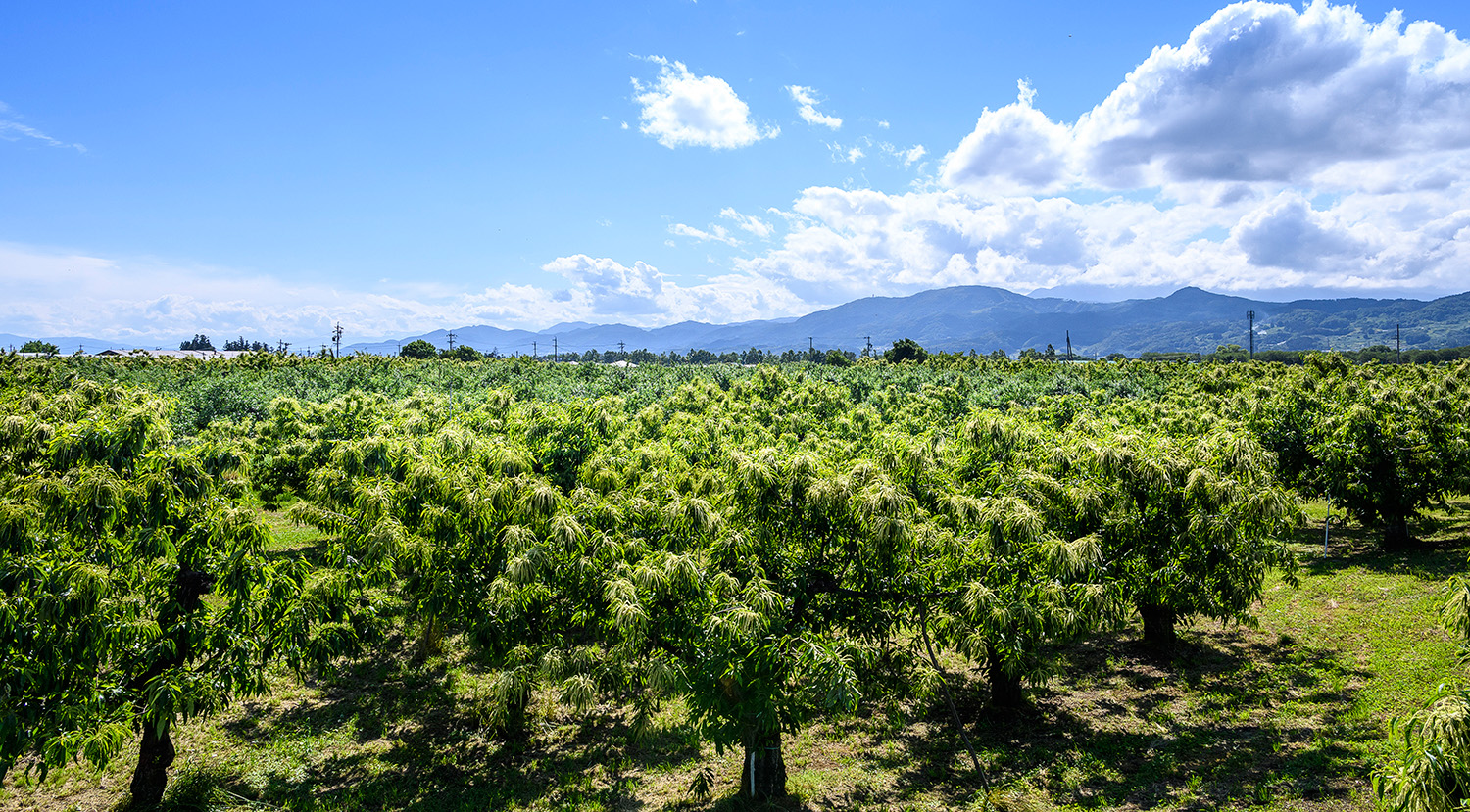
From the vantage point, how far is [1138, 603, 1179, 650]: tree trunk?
56.3 ft

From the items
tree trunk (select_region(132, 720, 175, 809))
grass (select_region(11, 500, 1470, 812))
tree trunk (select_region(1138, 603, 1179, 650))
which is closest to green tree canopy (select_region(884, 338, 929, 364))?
tree trunk (select_region(1138, 603, 1179, 650))

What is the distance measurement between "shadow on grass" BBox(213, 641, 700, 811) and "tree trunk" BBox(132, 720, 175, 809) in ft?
3.54

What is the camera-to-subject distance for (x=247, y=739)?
13852 millimetres

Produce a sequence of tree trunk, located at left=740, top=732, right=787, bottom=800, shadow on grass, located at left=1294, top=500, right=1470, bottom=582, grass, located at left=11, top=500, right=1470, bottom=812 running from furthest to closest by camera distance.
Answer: shadow on grass, located at left=1294, top=500, right=1470, bottom=582, grass, located at left=11, top=500, right=1470, bottom=812, tree trunk, located at left=740, top=732, right=787, bottom=800

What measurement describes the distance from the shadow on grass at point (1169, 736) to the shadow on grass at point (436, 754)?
509 centimetres

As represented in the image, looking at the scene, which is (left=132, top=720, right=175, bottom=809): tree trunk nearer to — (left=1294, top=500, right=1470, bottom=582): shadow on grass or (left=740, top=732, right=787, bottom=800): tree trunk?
(left=740, top=732, right=787, bottom=800): tree trunk

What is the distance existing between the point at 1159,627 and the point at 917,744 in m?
8.25

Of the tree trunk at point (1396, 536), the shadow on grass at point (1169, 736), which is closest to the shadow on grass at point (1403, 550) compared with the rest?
the tree trunk at point (1396, 536)

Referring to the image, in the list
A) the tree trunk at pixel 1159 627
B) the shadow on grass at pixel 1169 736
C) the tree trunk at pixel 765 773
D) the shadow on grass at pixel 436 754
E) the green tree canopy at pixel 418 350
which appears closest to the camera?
the tree trunk at pixel 765 773

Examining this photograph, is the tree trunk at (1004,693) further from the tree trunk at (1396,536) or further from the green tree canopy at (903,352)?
the green tree canopy at (903,352)

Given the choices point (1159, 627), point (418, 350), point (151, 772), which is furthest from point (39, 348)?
point (1159, 627)

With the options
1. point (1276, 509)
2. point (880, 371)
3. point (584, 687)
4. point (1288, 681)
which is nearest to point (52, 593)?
point (584, 687)

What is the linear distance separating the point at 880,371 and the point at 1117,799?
51.8m

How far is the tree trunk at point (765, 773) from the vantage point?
11.1 metres
